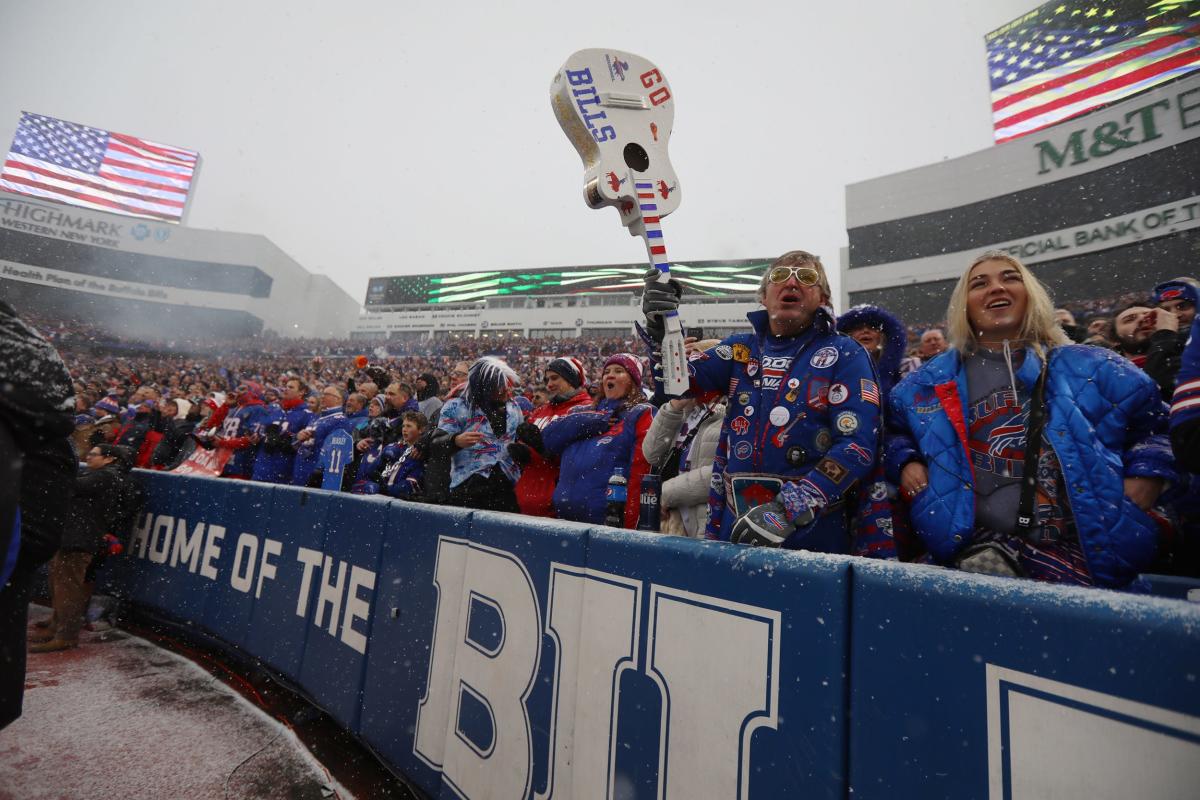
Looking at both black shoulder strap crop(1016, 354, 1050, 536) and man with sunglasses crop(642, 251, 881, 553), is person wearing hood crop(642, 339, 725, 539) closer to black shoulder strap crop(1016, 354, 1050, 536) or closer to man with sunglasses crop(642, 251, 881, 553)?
man with sunglasses crop(642, 251, 881, 553)

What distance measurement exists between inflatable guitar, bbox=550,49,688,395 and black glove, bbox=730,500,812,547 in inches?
27.4

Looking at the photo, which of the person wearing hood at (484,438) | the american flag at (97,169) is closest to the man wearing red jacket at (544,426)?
the person wearing hood at (484,438)

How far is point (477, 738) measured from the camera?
2184 millimetres

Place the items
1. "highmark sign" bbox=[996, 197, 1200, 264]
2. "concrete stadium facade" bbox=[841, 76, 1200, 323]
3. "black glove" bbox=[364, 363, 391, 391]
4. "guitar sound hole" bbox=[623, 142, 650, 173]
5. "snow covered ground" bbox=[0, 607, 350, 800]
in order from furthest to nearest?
"concrete stadium facade" bbox=[841, 76, 1200, 323], "highmark sign" bbox=[996, 197, 1200, 264], "black glove" bbox=[364, 363, 391, 391], "snow covered ground" bbox=[0, 607, 350, 800], "guitar sound hole" bbox=[623, 142, 650, 173]

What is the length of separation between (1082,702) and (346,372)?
3505cm

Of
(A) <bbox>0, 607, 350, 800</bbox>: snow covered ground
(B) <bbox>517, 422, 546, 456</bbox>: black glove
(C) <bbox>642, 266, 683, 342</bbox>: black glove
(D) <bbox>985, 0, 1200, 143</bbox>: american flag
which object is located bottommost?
(A) <bbox>0, 607, 350, 800</bbox>: snow covered ground

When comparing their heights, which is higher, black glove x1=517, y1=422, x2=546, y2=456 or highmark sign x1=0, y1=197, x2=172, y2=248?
highmark sign x1=0, y1=197, x2=172, y2=248

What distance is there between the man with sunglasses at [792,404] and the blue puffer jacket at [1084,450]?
0.66 ft

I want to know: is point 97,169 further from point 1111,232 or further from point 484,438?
point 1111,232

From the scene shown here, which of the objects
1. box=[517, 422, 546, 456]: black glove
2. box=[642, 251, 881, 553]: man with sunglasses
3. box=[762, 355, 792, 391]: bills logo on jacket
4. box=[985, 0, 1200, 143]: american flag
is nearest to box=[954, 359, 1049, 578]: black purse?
box=[642, 251, 881, 553]: man with sunglasses

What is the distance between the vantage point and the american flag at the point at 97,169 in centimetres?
→ 4222

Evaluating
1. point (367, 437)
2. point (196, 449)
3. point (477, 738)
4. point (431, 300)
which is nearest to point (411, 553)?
point (477, 738)

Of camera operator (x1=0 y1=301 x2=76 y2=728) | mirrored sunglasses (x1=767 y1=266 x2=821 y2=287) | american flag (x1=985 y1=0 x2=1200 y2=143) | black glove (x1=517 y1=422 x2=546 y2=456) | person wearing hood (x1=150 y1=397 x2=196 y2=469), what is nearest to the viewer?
camera operator (x1=0 y1=301 x2=76 y2=728)

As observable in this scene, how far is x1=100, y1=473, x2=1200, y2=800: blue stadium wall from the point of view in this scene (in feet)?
3.00
